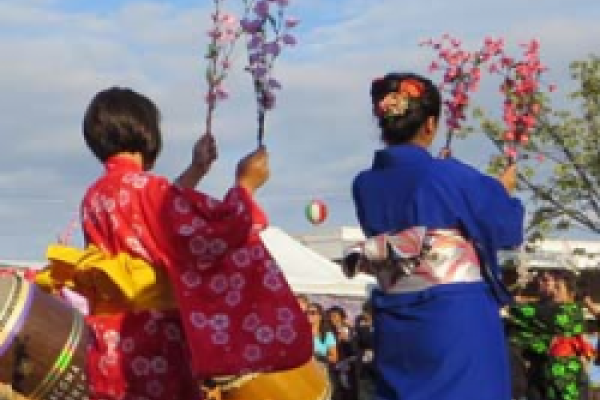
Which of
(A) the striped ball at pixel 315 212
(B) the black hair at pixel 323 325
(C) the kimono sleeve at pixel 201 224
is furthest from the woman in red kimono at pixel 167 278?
(A) the striped ball at pixel 315 212

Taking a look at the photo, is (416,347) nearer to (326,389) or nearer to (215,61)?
(215,61)

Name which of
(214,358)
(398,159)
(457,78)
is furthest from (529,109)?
(214,358)

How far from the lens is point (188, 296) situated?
13.1 ft

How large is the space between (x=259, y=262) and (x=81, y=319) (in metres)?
0.63

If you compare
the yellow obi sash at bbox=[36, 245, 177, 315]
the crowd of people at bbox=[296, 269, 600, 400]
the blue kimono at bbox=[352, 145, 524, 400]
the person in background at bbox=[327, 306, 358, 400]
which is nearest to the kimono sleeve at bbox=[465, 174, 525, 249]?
the blue kimono at bbox=[352, 145, 524, 400]

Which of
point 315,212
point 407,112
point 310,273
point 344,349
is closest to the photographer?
point 407,112

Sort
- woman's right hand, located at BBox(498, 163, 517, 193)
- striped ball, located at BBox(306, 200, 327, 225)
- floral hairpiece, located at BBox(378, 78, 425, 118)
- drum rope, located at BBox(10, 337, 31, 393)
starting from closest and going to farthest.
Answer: woman's right hand, located at BBox(498, 163, 517, 193) < floral hairpiece, located at BBox(378, 78, 425, 118) < drum rope, located at BBox(10, 337, 31, 393) < striped ball, located at BBox(306, 200, 327, 225)

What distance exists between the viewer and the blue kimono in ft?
13.0

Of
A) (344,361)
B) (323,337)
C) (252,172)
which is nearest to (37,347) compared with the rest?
(252,172)

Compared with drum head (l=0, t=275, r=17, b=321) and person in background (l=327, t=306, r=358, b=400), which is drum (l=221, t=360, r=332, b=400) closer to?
drum head (l=0, t=275, r=17, b=321)

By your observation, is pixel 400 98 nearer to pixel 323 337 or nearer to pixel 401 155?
pixel 401 155

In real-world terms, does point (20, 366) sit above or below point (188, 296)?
below

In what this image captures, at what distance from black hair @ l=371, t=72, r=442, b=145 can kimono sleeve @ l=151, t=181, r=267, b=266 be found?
538 millimetres

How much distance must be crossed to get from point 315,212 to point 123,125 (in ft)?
58.7
